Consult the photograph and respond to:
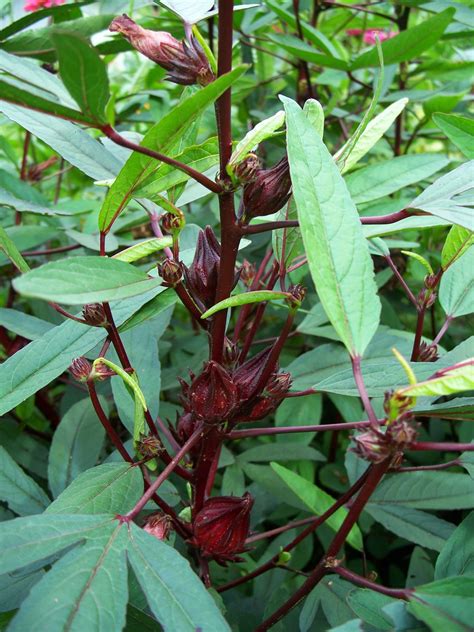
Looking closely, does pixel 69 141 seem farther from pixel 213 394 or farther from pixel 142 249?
pixel 213 394

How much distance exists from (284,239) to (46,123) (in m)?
0.25

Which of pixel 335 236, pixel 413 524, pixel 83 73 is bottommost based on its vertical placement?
pixel 413 524

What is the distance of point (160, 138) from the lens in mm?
440

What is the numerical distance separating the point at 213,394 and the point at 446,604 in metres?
0.23

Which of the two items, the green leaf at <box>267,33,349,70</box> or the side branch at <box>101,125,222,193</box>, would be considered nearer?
the side branch at <box>101,125,222,193</box>

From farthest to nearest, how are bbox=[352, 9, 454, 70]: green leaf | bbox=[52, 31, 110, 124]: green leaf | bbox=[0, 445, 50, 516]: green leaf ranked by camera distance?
1. bbox=[352, 9, 454, 70]: green leaf
2. bbox=[0, 445, 50, 516]: green leaf
3. bbox=[52, 31, 110, 124]: green leaf

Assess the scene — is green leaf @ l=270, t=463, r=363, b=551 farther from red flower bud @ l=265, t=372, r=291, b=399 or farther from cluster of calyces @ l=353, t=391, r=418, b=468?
cluster of calyces @ l=353, t=391, r=418, b=468

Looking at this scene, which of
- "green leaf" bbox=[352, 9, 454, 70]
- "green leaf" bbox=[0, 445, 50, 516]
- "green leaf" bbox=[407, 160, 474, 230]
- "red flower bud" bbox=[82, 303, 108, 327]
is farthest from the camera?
"green leaf" bbox=[352, 9, 454, 70]

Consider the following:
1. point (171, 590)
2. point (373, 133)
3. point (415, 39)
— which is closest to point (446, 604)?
point (171, 590)

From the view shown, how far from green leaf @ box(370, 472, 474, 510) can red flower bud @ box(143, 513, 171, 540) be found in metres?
0.32

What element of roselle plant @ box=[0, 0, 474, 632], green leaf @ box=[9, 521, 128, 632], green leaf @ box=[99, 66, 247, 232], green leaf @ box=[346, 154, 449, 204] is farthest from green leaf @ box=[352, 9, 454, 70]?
green leaf @ box=[9, 521, 128, 632]

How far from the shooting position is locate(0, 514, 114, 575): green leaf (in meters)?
0.41

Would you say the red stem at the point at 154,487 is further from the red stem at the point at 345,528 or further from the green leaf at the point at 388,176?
the green leaf at the point at 388,176

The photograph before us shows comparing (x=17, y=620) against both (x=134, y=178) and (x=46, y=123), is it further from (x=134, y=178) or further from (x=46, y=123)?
(x=46, y=123)
